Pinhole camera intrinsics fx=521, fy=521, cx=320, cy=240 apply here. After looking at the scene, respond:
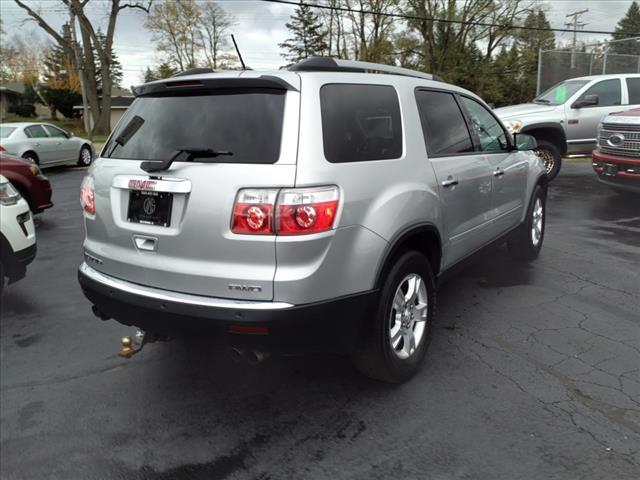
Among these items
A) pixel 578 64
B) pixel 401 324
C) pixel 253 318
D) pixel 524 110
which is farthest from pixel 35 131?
pixel 578 64

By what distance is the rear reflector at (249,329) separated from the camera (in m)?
2.42

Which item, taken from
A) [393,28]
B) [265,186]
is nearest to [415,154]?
[265,186]

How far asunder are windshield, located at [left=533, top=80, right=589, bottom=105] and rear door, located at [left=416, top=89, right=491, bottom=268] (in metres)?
7.62

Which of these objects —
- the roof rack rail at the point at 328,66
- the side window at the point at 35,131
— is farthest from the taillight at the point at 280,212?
the side window at the point at 35,131

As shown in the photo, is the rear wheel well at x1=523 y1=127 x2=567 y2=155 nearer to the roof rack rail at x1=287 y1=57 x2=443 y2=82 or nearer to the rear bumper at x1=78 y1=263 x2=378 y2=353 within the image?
the roof rack rail at x1=287 y1=57 x2=443 y2=82

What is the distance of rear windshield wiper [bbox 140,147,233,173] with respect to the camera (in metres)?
2.59

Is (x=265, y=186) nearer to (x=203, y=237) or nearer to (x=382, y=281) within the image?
(x=203, y=237)

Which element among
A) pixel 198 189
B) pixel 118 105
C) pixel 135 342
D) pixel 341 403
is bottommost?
pixel 341 403

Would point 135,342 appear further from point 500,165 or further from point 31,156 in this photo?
point 31,156

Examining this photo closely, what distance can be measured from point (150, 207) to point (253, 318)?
0.83 meters

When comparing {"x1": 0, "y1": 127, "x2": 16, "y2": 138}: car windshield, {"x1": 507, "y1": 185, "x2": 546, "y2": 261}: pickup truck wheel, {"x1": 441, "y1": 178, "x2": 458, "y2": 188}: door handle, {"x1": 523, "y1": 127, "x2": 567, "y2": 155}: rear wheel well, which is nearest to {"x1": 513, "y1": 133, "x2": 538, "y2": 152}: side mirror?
{"x1": 507, "y1": 185, "x2": 546, "y2": 261}: pickup truck wheel

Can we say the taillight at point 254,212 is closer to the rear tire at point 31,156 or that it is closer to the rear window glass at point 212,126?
the rear window glass at point 212,126

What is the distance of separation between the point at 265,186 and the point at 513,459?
1.73 meters

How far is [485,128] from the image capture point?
441cm
